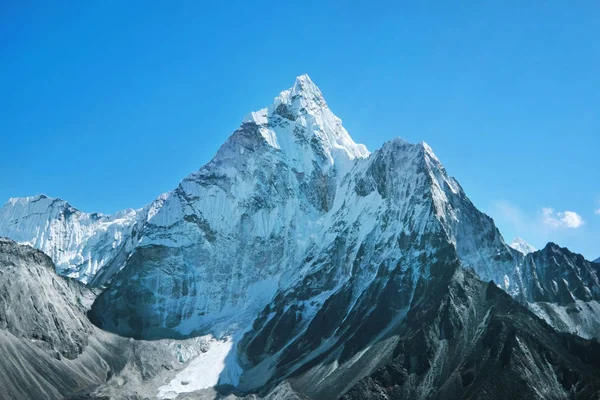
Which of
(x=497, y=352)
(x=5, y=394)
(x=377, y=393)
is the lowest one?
(x=5, y=394)

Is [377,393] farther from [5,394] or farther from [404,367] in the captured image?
[5,394]

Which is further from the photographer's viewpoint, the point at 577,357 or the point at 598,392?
A: the point at 577,357

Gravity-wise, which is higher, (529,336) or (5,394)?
(529,336)

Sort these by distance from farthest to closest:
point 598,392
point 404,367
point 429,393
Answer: point 404,367, point 429,393, point 598,392

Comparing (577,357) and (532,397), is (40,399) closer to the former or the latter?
(532,397)

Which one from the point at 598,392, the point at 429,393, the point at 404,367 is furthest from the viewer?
the point at 404,367

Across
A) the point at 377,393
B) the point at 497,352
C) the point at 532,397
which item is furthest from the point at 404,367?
the point at 532,397

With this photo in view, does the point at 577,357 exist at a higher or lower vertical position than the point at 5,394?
higher

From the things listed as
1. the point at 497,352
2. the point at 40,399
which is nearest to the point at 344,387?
the point at 497,352

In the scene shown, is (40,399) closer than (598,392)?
No
